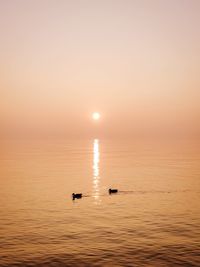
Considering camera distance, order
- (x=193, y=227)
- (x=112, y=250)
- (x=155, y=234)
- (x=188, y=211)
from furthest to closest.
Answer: (x=188, y=211), (x=193, y=227), (x=155, y=234), (x=112, y=250)

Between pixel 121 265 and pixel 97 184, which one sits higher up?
pixel 97 184

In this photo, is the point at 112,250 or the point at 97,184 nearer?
the point at 112,250

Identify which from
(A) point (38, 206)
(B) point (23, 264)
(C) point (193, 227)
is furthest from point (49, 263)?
(A) point (38, 206)

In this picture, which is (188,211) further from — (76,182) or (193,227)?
(76,182)

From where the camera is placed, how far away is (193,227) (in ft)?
210

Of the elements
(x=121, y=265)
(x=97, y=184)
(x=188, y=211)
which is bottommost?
(x=121, y=265)

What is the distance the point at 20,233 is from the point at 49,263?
15.9 m

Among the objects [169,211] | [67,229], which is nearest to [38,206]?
[67,229]

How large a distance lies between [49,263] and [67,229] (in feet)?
53.8

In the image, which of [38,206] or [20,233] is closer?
[20,233]

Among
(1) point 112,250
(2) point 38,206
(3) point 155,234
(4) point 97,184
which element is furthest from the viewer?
(4) point 97,184

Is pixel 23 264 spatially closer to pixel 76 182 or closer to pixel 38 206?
pixel 38 206

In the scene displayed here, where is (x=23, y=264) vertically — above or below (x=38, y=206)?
below

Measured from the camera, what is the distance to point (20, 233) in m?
60.8
